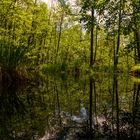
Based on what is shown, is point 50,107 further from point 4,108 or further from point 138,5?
point 138,5

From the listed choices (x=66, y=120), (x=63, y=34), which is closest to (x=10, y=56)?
(x=66, y=120)

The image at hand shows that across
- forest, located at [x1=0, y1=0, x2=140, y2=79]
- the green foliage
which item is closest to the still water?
forest, located at [x1=0, y1=0, x2=140, y2=79]

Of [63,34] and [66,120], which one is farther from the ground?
[63,34]

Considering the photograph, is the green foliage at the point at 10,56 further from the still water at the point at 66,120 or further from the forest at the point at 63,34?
the still water at the point at 66,120

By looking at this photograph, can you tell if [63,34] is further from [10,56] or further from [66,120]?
[66,120]

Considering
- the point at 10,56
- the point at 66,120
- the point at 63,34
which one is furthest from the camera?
the point at 63,34

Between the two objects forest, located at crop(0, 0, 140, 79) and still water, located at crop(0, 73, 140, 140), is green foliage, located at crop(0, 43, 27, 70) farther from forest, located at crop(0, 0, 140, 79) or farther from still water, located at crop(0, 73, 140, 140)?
still water, located at crop(0, 73, 140, 140)

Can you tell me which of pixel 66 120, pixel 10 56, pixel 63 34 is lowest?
pixel 66 120

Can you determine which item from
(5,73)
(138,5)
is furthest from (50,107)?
(5,73)

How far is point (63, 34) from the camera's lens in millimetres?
63062

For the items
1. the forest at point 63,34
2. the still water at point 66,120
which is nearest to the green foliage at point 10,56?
the forest at point 63,34

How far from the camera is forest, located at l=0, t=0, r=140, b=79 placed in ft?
40.9

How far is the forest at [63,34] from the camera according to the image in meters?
12.5

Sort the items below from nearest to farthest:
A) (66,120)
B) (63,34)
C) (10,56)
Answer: (66,120), (10,56), (63,34)
